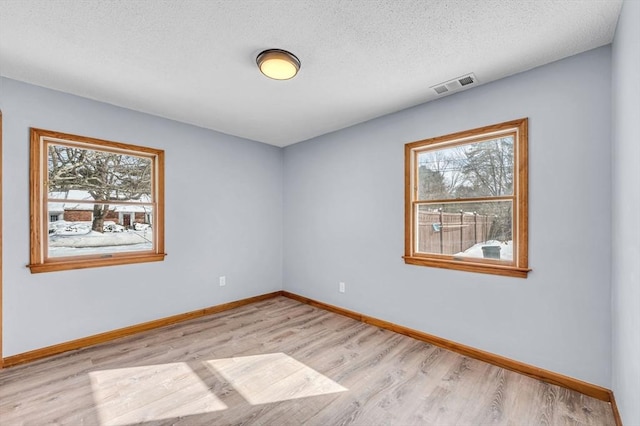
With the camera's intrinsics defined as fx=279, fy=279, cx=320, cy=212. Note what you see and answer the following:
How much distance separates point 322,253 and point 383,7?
3095 millimetres

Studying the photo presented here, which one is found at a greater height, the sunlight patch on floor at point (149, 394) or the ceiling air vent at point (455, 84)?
the ceiling air vent at point (455, 84)

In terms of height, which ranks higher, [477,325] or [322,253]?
[322,253]

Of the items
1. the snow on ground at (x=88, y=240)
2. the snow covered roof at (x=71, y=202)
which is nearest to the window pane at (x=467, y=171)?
the snow on ground at (x=88, y=240)

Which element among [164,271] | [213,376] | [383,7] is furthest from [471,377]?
[164,271]

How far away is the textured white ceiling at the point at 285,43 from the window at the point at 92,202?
577 mm

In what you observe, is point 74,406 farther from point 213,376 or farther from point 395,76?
point 395,76

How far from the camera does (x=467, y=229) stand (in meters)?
2.75

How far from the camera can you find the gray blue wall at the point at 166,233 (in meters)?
2.53

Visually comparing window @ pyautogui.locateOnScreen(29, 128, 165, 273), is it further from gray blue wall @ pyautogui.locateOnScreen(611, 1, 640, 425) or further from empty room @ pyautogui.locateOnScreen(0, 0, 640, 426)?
gray blue wall @ pyautogui.locateOnScreen(611, 1, 640, 425)

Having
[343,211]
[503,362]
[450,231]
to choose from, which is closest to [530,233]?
[450,231]

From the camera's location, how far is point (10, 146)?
250 cm

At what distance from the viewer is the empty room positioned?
1.81 m

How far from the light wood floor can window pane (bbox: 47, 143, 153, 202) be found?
5.19ft

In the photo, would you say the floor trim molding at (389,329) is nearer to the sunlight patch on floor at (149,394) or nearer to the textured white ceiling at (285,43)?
the sunlight patch on floor at (149,394)
